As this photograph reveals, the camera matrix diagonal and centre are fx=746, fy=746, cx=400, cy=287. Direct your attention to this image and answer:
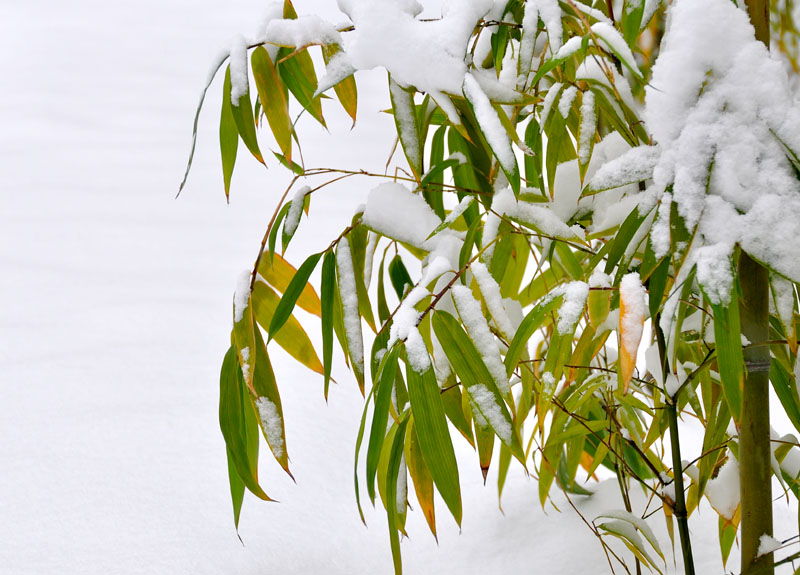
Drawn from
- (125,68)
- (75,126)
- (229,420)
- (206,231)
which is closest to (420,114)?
(229,420)

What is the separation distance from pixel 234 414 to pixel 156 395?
22.4 inches

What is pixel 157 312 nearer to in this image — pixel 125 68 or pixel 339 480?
pixel 339 480

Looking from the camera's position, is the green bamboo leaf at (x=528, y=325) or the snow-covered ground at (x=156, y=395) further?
the snow-covered ground at (x=156, y=395)

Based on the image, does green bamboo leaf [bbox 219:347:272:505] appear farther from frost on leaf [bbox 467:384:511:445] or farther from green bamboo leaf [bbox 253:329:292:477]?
frost on leaf [bbox 467:384:511:445]

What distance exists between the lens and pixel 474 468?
0.95 meters

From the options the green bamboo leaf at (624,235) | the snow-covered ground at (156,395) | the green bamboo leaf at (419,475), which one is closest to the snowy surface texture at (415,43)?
the green bamboo leaf at (624,235)

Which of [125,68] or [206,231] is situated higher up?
[125,68]

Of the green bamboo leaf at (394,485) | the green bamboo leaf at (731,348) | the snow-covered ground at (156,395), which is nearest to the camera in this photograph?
the green bamboo leaf at (731,348)

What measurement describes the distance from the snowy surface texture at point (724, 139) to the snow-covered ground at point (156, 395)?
49cm

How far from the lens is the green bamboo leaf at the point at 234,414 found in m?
0.46

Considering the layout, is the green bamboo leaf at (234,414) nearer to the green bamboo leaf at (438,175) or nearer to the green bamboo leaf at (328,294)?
the green bamboo leaf at (328,294)

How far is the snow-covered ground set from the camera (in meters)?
0.75

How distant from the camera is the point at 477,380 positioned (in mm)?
390

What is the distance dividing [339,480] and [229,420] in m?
0.45
